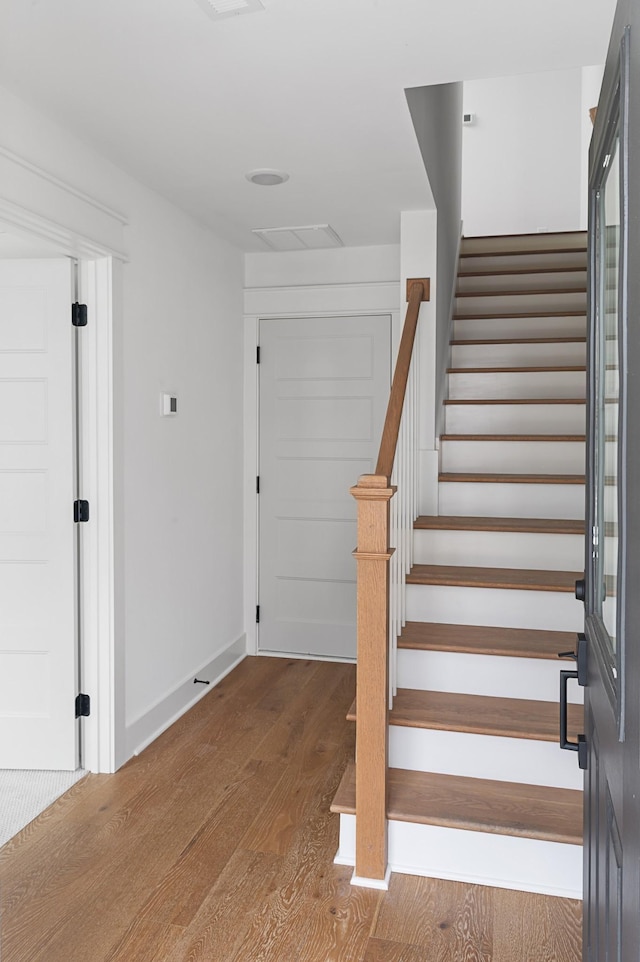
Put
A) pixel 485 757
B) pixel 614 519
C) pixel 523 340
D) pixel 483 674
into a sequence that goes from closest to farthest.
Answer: pixel 614 519 < pixel 485 757 < pixel 483 674 < pixel 523 340

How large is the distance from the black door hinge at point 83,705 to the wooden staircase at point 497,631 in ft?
3.66

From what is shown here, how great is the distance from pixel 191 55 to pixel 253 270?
2.29 m

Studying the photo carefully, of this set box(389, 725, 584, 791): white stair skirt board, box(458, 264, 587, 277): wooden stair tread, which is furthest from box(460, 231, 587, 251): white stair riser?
box(389, 725, 584, 791): white stair skirt board

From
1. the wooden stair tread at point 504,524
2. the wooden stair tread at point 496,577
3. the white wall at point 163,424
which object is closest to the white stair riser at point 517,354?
the wooden stair tread at point 504,524

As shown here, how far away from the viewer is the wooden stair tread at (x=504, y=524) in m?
3.03

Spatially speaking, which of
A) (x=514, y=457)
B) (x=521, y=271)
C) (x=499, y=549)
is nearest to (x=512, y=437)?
(x=514, y=457)

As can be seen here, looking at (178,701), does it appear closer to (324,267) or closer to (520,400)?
(520,400)

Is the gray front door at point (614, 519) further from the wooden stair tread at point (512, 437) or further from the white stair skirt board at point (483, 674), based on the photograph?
the wooden stair tread at point (512, 437)

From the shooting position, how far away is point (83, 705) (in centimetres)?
290

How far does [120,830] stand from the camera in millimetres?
2488

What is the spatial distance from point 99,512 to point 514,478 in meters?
1.84

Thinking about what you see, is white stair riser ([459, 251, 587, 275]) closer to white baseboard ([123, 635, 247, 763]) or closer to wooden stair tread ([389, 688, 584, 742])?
white baseboard ([123, 635, 247, 763])

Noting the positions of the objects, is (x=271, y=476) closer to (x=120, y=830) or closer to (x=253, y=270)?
(x=253, y=270)

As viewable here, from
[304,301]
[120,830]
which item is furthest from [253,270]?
[120,830]
